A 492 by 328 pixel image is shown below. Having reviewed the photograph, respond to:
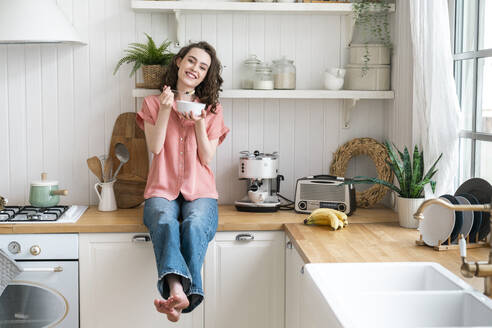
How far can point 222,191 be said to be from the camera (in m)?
3.23

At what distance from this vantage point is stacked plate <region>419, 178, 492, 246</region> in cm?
221

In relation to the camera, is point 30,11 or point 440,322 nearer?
→ point 440,322

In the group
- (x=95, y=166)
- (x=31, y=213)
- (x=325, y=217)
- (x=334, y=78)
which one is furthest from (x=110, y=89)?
(x=325, y=217)

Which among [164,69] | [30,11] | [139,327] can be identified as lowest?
[139,327]

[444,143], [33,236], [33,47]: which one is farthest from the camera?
[33,47]

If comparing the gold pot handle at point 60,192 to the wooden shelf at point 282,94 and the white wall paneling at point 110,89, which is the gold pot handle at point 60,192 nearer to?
the white wall paneling at point 110,89

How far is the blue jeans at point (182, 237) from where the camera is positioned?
2.26 m

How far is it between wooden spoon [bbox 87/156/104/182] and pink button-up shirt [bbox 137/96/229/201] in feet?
0.99

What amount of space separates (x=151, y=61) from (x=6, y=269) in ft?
3.93

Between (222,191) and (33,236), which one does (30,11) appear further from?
(222,191)

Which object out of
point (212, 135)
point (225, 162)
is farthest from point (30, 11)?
point (225, 162)

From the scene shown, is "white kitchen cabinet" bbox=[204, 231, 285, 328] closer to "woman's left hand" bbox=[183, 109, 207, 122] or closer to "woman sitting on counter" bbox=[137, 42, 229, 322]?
"woman sitting on counter" bbox=[137, 42, 229, 322]

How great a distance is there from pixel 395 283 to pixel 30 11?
6.65 ft

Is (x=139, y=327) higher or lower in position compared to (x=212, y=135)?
lower
